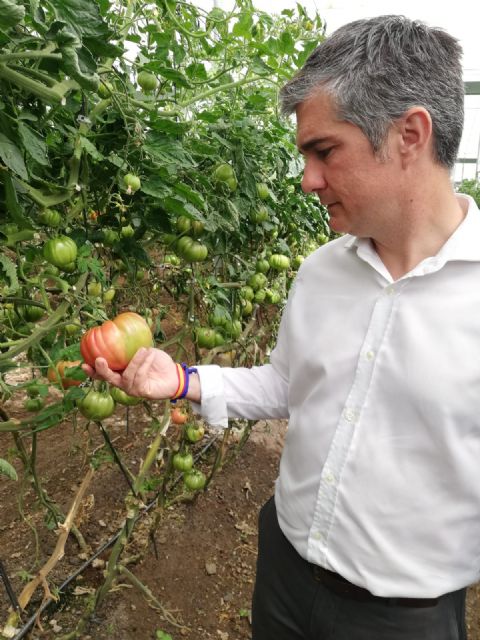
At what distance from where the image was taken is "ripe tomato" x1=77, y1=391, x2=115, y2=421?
1.11 m

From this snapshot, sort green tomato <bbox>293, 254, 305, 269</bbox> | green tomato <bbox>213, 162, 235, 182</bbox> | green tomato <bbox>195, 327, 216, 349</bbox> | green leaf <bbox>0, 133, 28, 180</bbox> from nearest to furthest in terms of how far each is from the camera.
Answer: green leaf <bbox>0, 133, 28, 180</bbox>, green tomato <bbox>213, 162, 235, 182</bbox>, green tomato <bbox>195, 327, 216, 349</bbox>, green tomato <bbox>293, 254, 305, 269</bbox>

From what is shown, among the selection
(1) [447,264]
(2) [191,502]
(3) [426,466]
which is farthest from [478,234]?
(2) [191,502]

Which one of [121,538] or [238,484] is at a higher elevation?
[121,538]

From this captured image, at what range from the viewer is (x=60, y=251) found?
1014 mm

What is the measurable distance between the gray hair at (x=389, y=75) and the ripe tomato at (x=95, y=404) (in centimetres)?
71

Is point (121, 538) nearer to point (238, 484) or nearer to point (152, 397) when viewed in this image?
point (152, 397)

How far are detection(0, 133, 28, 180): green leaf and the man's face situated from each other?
47cm

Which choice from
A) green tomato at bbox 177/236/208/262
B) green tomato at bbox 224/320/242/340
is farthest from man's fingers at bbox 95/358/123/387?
green tomato at bbox 224/320/242/340

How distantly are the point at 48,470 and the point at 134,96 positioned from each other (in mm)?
1984

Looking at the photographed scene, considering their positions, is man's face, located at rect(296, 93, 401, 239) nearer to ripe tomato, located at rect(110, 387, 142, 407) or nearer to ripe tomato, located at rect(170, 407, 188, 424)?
ripe tomato, located at rect(110, 387, 142, 407)

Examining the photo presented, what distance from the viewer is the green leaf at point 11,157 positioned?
0.79m

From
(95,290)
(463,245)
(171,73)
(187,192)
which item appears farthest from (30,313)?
(463,245)

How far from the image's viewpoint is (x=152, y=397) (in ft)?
3.63

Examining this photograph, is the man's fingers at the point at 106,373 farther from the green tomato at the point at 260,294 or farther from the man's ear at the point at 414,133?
the green tomato at the point at 260,294
